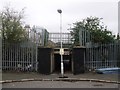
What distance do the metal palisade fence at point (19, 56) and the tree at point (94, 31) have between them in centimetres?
587

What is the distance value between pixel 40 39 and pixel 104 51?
6.17 m

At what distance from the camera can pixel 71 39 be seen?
33.5 meters

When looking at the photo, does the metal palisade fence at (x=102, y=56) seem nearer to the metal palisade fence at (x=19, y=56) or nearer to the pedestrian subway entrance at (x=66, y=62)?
the pedestrian subway entrance at (x=66, y=62)

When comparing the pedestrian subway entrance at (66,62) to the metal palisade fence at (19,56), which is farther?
the pedestrian subway entrance at (66,62)

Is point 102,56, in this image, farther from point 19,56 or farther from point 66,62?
point 66,62

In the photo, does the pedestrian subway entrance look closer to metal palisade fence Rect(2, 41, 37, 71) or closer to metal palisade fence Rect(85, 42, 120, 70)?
metal palisade fence Rect(85, 42, 120, 70)

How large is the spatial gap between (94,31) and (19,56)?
9.94 metres

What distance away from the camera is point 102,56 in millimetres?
27672

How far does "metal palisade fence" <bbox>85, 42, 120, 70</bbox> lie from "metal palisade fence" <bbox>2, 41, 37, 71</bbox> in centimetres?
472

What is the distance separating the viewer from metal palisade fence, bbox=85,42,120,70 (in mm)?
27141

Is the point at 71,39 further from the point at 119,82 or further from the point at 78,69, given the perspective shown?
the point at 119,82

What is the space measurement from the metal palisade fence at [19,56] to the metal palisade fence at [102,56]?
186 inches

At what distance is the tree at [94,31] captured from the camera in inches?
1267

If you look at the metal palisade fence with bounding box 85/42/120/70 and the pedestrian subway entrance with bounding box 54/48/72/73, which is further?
the pedestrian subway entrance with bounding box 54/48/72/73
